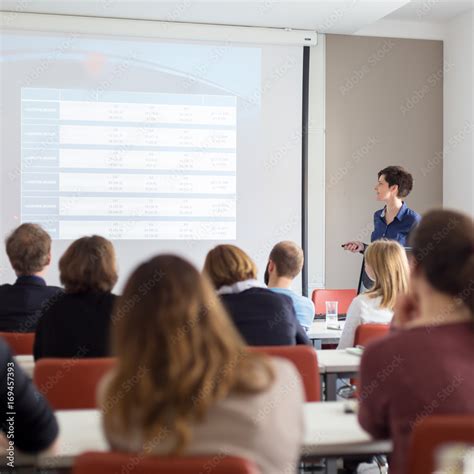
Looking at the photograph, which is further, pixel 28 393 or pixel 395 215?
pixel 395 215

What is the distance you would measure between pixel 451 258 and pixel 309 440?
0.61m

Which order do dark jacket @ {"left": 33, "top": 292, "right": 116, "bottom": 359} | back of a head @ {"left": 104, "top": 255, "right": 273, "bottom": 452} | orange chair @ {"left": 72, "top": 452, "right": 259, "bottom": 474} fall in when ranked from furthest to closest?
1. dark jacket @ {"left": 33, "top": 292, "right": 116, "bottom": 359}
2. back of a head @ {"left": 104, "top": 255, "right": 273, "bottom": 452}
3. orange chair @ {"left": 72, "top": 452, "right": 259, "bottom": 474}

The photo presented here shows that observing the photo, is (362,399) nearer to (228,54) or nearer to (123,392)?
(123,392)

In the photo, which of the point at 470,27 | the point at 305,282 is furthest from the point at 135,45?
the point at 470,27

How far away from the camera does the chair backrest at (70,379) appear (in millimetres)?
2375

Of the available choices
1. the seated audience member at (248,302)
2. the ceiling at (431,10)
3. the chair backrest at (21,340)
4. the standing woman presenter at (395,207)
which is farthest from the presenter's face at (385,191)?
the chair backrest at (21,340)

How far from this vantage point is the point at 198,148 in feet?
22.4

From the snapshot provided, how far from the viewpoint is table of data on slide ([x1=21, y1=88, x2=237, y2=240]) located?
21.3ft

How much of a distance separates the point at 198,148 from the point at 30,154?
1460 millimetres

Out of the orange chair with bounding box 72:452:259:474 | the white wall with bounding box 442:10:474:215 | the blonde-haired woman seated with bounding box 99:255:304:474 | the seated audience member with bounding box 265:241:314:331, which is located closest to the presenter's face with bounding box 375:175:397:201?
the white wall with bounding box 442:10:474:215

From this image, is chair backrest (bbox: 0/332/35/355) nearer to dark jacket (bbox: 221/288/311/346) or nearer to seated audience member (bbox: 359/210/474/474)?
dark jacket (bbox: 221/288/311/346)

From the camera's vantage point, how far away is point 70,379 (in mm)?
2408

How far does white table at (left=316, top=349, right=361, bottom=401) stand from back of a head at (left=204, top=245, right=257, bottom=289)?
1.58 ft

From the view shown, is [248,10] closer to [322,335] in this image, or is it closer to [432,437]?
[322,335]
